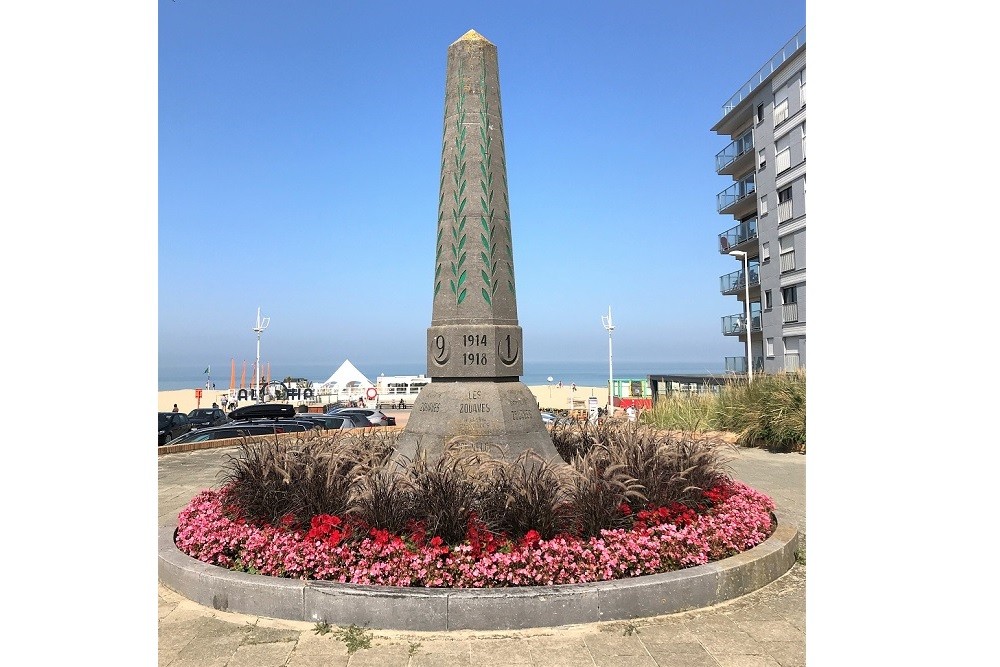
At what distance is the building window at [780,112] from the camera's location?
35.5 m

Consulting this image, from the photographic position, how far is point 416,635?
4.51m

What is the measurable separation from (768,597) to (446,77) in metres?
6.64

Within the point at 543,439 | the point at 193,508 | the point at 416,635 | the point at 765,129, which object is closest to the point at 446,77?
the point at 543,439

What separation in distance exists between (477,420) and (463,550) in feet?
7.18

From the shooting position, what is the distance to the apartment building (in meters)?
34.5

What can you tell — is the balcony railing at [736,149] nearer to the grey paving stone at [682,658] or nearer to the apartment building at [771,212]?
the apartment building at [771,212]

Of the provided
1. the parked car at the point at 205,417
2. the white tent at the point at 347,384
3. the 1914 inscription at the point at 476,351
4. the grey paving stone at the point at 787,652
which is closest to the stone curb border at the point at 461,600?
the grey paving stone at the point at 787,652

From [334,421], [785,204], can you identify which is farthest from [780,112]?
[334,421]

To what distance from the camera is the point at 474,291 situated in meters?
7.52

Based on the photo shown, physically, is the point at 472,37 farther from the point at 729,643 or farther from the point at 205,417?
the point at 205,417

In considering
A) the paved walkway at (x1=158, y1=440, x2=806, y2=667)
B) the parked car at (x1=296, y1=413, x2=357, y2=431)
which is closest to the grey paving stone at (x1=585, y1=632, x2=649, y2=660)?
the paved walkway at (x1=158, y1=440, x2=806, y2=667)

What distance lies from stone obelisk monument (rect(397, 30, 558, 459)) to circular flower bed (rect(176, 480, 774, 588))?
5.85 ft

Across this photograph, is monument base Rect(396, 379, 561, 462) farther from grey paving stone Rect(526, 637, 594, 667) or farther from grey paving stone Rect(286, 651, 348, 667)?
grey paving stone Rect(286, 651, 348, 667)
